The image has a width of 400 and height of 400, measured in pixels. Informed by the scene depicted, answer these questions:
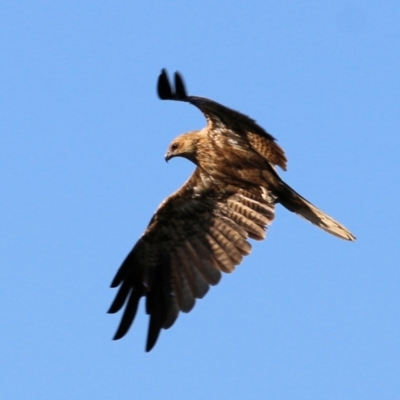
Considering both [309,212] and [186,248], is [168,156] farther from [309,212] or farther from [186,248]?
[309,212]

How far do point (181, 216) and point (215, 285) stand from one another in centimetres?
90

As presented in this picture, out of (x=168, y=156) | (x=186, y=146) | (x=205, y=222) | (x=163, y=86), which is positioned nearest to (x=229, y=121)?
(x=186, y=146)

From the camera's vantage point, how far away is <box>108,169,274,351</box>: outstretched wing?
47.1 feet

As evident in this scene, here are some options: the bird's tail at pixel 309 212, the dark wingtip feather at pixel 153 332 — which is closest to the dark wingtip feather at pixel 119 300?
the dark wingtip feather at pixel 153 332

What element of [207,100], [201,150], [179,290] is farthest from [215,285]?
[207,100]

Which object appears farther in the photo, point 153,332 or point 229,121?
point 153,332

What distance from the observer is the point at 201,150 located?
46.4 feet

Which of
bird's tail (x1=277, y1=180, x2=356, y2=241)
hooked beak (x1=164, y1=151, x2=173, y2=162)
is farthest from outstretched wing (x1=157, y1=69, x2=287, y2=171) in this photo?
hooked beak (x1=164, y1=151, x2=173, y2=162)

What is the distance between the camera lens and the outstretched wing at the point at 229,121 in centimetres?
1252

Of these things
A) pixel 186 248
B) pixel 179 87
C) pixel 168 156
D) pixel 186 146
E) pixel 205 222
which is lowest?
pixel 186 248

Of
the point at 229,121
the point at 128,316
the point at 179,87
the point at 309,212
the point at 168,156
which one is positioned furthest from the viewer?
the point at 168,156

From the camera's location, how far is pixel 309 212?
46.2 ft

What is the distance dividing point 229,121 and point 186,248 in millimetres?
1990

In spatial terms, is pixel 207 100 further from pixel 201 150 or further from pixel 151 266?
pixel 151 266
